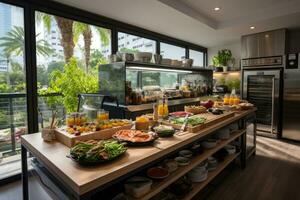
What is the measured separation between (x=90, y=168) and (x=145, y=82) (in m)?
3.03

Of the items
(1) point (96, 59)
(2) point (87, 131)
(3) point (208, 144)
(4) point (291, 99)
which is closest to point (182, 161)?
(3) point (208, 144)

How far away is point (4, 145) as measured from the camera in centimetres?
300

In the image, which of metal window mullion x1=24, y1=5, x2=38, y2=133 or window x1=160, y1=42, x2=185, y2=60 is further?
window x1=160, y1=42, x2=185, y2=60

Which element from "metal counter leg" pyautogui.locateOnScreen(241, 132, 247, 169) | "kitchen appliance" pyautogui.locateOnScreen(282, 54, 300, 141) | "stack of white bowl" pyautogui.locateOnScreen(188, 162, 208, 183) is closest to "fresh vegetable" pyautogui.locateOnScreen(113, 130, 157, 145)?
"stack of white bowl" pyautogui.locateOnScreen(188, 162, 208, 183)

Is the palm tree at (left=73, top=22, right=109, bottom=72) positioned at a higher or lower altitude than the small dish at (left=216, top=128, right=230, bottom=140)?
higher

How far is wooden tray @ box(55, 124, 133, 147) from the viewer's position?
141 cm

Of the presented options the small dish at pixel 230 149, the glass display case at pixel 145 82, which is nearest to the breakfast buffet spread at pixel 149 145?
the small dish at pixel 230 149

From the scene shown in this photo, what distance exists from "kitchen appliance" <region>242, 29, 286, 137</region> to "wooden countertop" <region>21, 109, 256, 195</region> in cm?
381

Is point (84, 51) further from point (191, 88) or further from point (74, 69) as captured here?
point (191, 88)

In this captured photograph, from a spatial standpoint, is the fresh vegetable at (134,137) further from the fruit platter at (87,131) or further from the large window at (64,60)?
the large window at (64,60)

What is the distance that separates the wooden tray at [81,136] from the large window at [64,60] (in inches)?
59.3

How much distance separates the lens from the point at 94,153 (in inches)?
44.6

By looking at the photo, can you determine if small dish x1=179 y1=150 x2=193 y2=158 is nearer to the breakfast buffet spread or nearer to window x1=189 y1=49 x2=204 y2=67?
the breakfast buffet spread

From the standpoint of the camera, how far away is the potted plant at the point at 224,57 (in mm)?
5781
